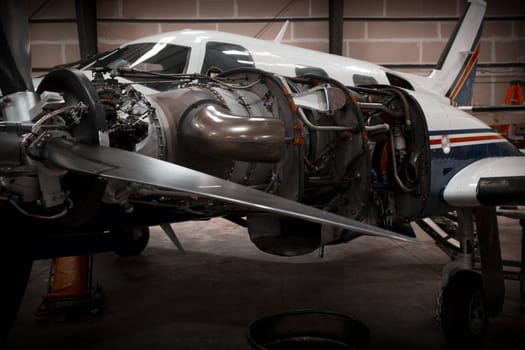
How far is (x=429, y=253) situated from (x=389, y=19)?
295 inches

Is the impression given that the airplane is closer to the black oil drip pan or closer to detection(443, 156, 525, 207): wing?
detection(443, 156, 525, 207): wing

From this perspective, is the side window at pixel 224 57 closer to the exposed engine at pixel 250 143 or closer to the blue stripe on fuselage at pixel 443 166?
the exposed engine at pixel 250 143

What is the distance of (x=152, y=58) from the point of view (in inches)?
221

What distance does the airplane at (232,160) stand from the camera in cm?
223

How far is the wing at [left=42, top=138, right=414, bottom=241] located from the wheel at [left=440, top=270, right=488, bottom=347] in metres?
2.24

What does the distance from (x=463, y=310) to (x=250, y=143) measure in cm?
254

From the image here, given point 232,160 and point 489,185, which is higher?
point 232,160

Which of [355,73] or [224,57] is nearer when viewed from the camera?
[224,57]

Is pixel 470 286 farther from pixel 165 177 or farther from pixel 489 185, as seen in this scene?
pixel 165 177

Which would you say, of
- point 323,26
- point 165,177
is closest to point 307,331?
point 165,177

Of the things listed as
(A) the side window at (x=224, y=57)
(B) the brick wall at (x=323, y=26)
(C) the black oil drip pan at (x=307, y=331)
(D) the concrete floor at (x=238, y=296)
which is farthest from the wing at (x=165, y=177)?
(B) the brick wall at (x=323, y=26)

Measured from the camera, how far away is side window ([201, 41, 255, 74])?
5.56 metres

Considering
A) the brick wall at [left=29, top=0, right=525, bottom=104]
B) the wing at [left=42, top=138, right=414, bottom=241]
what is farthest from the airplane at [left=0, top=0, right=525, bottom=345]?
the brick wall at [left=29, top=0, right=525, bottom=104]

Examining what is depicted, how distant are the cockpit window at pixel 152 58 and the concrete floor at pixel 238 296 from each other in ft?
7.50
